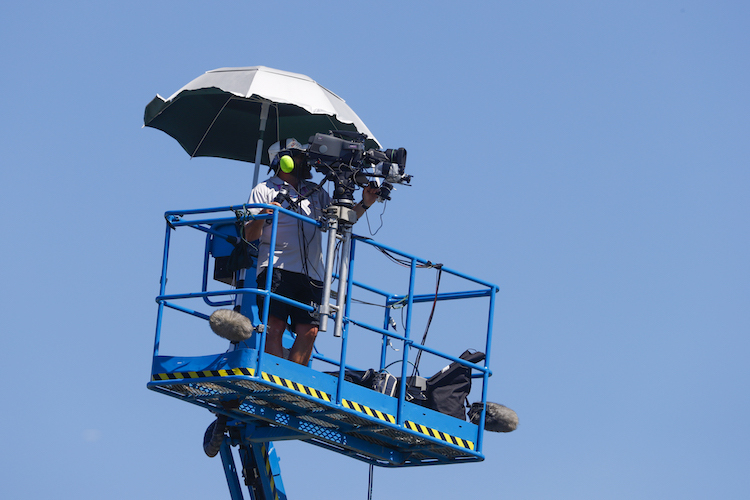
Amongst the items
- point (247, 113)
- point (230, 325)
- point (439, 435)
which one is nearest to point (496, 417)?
point (439, 435)

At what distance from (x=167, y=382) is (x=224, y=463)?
2325 mm

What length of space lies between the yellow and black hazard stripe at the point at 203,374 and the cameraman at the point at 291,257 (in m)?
0.70

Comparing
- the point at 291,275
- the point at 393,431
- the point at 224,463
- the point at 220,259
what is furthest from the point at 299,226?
the point at 224,463

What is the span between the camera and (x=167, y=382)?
12844 millimetres

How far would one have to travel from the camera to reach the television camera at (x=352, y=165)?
13.1 m

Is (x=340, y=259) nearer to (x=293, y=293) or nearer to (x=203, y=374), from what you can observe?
(x=293, y=293)

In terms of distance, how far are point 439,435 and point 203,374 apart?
3.02 meters

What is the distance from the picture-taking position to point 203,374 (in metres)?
12.5

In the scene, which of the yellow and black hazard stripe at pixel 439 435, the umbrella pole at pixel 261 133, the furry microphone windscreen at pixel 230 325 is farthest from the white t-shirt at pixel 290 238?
the yellow and black hazard stripe at pixel 439 435

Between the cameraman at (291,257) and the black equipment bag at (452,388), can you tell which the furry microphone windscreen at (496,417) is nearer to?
the black equipment bag at (452,388)

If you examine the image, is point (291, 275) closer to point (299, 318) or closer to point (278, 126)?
point (299, 318)

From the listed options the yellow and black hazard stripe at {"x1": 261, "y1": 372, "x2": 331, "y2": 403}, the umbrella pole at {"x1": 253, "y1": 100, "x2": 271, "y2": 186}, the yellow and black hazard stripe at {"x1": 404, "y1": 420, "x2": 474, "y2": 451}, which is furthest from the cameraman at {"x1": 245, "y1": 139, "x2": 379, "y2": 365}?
the umbrella pole at {"x1": 253, "y1": 100, "x2": 271, "y2": 186}

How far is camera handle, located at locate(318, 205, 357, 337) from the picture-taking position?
12586 mm

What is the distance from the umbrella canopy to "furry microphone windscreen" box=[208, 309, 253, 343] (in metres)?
2.99
